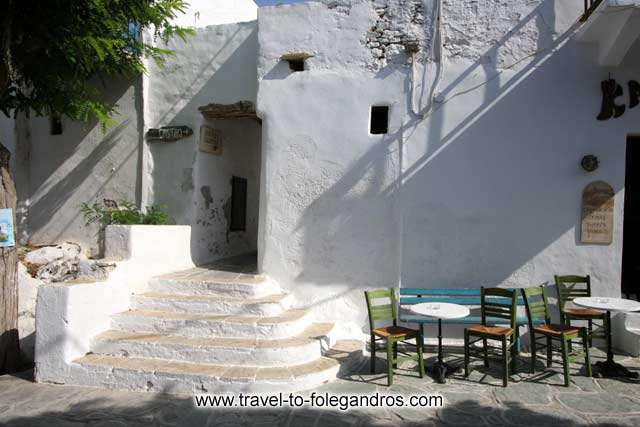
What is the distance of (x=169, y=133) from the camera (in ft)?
24.8

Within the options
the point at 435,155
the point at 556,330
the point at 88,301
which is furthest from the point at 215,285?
the point at 556,330

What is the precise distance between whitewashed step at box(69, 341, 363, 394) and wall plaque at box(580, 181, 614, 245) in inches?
150

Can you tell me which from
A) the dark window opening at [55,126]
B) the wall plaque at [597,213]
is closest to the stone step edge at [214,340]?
the wall plaque at [597,213]

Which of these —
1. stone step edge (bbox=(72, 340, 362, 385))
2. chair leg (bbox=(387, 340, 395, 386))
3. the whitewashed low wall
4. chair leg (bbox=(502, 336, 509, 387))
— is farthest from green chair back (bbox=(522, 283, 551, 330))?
the whitewashed low wall

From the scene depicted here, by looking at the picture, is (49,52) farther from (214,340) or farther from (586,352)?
(586,352)

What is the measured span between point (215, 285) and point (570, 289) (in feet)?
15.5

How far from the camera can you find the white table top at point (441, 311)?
4.78 metres

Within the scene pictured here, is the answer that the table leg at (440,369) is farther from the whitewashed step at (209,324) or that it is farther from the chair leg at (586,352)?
the whitewashed step at (209,324)

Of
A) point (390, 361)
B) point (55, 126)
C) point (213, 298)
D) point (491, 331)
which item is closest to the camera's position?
point (390, 361)

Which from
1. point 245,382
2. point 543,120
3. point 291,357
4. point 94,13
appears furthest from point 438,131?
point 94,13

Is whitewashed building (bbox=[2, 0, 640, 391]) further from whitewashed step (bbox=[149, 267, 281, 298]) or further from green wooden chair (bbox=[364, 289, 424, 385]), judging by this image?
green wooden chair (bbox=[364, 289, 424, 385])

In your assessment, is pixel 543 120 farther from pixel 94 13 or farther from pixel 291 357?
pixel 94 13

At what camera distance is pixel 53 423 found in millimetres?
4047

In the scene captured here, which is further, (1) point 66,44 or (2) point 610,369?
(1) point 66,44
